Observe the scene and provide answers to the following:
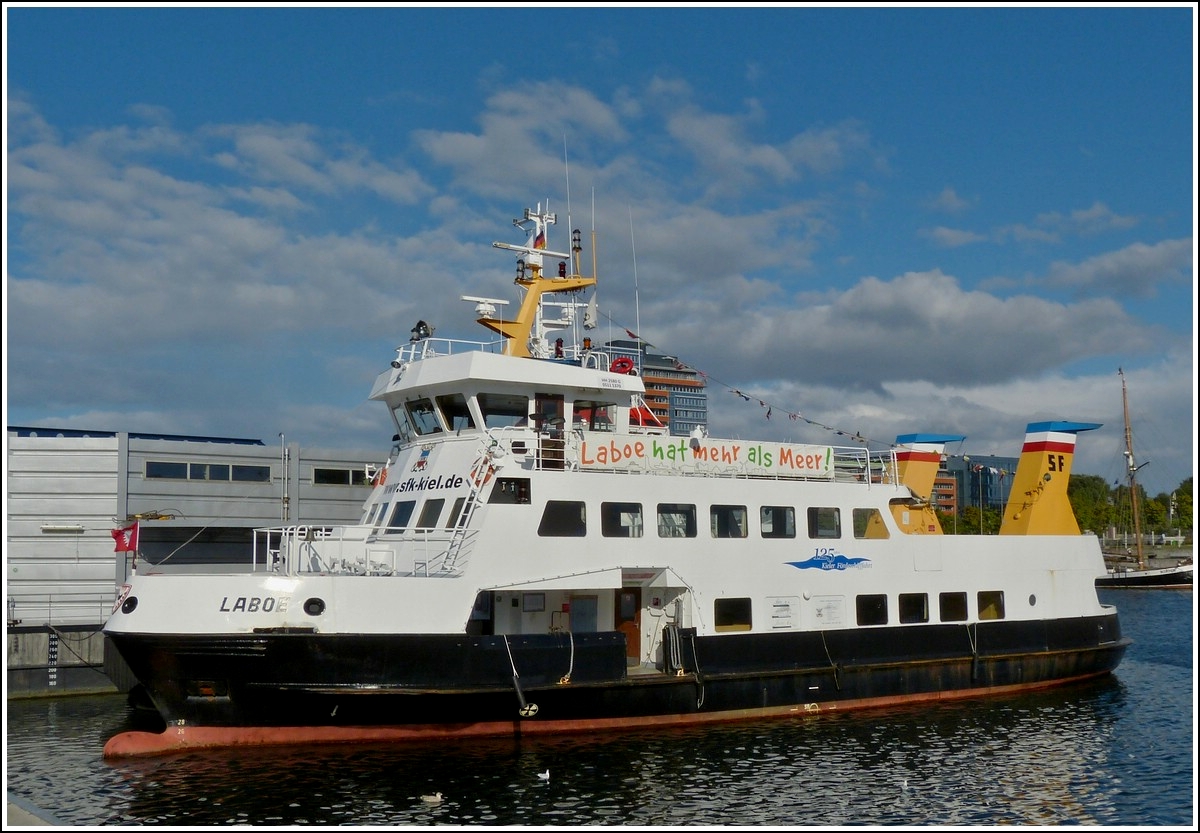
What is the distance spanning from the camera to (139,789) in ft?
46.6

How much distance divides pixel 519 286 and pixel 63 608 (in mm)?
15768

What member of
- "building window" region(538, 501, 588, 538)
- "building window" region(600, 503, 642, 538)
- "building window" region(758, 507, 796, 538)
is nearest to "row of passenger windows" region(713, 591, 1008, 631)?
"building window" region(758, 507, 796, 538)

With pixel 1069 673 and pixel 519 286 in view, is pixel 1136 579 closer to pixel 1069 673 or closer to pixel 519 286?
pixel 1069 673

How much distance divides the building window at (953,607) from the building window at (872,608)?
1.46m

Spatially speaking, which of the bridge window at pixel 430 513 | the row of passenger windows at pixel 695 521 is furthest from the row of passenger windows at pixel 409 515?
the row of passenger windows at pixel 695 521

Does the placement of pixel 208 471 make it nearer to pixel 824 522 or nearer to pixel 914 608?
pixel 824 522

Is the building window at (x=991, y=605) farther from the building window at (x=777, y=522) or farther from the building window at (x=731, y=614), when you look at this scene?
the building window at (x=731, y=614)

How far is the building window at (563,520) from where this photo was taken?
18.0m

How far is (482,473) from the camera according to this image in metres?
17.9

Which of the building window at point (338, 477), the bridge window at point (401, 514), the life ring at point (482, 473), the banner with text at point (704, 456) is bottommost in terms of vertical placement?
the bridge window at point (401, 514)

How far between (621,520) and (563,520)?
1165 millimetres

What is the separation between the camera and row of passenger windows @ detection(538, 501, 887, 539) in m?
18.2

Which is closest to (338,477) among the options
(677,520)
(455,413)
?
(455,413)

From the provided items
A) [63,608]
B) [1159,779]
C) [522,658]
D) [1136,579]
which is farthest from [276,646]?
[1136,579]
